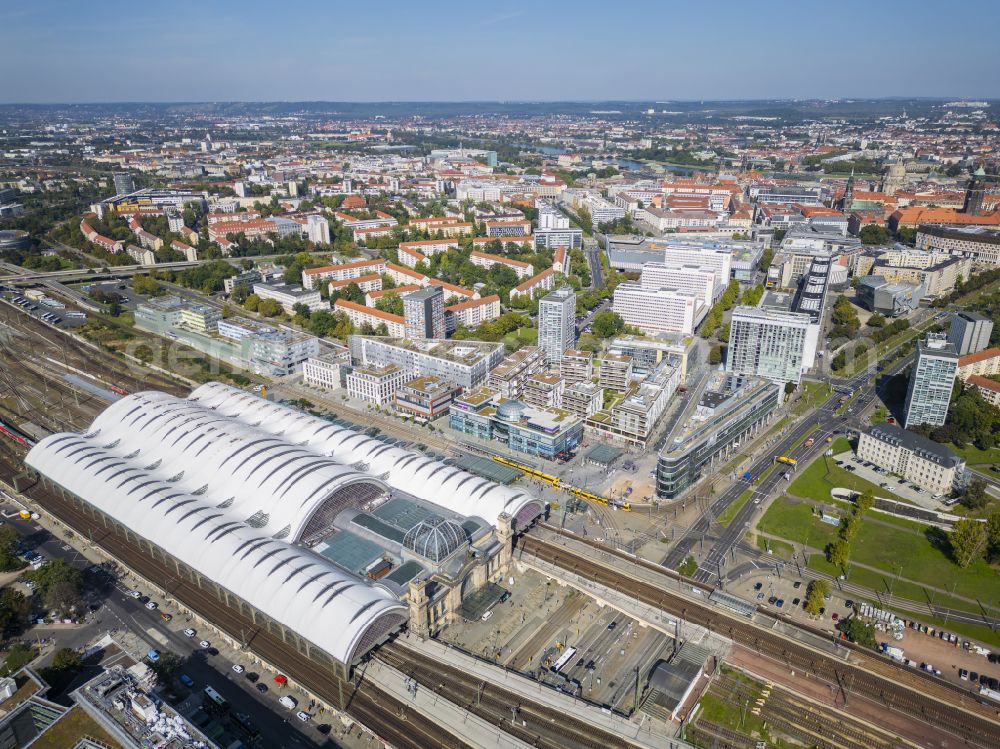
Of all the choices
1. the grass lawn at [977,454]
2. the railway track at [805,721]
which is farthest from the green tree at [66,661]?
the grass lawn at [977,454]

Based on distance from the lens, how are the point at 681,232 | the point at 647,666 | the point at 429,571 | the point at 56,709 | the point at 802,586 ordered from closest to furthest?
the point at 56,709 < the point at 647,666 < the point at 429,571 < the point at 802,586 < the point at 681,232

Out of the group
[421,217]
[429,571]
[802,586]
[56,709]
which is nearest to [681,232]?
[421,217]

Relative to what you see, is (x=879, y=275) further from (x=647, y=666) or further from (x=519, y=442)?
(x=647, y=666)

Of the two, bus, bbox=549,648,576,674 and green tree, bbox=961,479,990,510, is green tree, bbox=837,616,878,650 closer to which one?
bus, bbox=549,648,576,674

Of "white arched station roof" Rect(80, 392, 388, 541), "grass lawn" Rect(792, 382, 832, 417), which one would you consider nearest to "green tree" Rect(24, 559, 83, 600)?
"white arched station roof" Rect(80, 392, 388, 541)

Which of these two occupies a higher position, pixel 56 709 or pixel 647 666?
pixel 56 709

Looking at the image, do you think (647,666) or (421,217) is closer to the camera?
(647,666)

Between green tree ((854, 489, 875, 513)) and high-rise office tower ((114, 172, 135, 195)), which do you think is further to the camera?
high-rise office tower ((114, 172, 135, 195))

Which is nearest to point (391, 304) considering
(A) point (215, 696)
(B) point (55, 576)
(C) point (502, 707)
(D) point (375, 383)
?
(D) point (375, 383)
